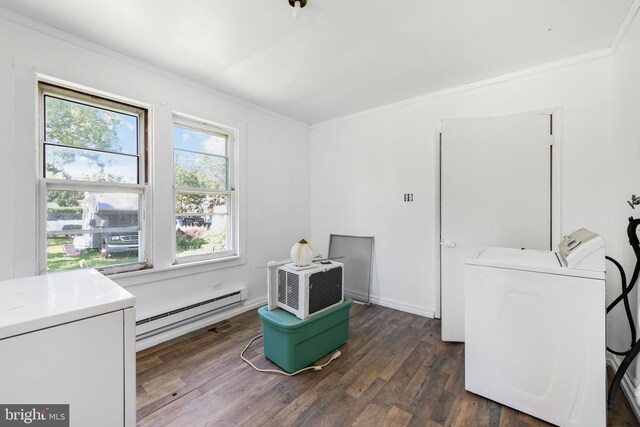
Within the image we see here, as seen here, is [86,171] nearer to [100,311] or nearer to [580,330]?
[100,311]

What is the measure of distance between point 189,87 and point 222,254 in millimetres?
1770

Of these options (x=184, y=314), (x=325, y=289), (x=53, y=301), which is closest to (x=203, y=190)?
(x=184, y=314)

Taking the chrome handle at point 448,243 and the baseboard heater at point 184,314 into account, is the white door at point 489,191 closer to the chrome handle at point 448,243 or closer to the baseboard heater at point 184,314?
the chrome handle at point 448,243

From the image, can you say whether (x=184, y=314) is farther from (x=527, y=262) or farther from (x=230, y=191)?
(x=527, y=262)

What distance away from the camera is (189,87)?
264 cm

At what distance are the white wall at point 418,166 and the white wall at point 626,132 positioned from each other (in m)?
0.08

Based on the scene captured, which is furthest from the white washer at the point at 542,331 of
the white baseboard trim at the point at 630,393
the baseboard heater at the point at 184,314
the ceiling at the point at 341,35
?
the baseboard heater at the point at 184,314

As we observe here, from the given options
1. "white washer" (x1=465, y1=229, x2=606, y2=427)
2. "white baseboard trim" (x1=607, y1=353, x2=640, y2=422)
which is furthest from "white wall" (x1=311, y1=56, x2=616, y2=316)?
"white baseboard trim" (x1=607, y1=353, x2=640, y2=422)

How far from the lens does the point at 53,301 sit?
83 cm

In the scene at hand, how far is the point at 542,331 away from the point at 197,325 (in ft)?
9.22

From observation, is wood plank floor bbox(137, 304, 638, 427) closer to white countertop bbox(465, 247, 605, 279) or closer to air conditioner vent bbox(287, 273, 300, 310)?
air conditioner vent bbox(287, 273, 300, 310)

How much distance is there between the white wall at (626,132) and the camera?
1688mm

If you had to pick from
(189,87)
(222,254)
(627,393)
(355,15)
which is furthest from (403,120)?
(627,393)

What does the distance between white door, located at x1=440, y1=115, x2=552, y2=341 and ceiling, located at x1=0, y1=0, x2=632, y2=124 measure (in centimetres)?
54
